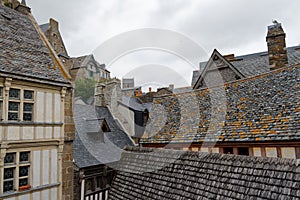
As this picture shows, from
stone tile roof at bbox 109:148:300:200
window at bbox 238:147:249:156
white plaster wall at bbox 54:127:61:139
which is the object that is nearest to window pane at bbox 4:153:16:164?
white plaster wall at bbox 54:127:61:139

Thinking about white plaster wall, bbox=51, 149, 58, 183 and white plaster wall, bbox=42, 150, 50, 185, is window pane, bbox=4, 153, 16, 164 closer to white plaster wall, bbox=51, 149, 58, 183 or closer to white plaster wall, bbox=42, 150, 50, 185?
white plaster wall, bbox=42, 150, 50, 185

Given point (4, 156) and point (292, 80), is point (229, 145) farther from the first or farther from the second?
point (4, 156)

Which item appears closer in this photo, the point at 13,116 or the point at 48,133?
the point at 13,116

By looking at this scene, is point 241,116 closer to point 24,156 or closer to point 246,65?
point 246,65

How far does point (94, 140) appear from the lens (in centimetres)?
1319

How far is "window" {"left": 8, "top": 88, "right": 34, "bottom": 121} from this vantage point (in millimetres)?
7273

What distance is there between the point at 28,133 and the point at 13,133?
44 centimetres

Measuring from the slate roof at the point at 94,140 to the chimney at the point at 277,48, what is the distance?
31.1ft

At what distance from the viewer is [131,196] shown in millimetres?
6426

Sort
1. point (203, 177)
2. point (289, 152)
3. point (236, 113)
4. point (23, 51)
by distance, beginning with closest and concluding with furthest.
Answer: point (203, 177), point (289, 152), point (23, 51), point (236, 113)

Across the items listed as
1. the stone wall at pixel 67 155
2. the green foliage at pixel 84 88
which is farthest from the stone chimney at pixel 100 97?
the green foliage at pixel 84 88

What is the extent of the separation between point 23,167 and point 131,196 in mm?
3669

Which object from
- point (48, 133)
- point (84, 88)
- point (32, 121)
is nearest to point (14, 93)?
point (32, 121)

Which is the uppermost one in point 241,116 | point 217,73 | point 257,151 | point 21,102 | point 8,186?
point 217,73
